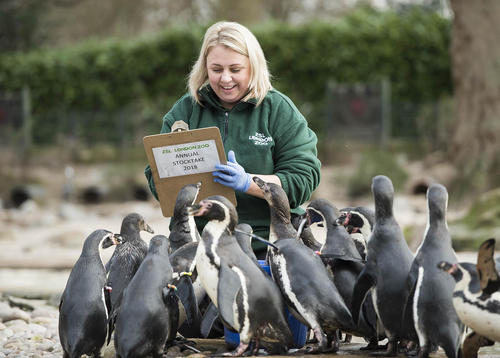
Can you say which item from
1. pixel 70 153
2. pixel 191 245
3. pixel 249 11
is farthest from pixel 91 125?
pixel 191 245

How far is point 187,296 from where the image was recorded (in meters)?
4.04

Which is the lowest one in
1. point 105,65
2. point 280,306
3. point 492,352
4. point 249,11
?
point 492,352

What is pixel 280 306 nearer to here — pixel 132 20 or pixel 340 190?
pixel 340 190

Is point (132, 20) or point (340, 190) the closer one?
point (340, 190)

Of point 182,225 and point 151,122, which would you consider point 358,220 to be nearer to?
point 182,225

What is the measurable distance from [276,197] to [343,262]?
19.7 inches

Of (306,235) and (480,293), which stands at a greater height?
(306,235)

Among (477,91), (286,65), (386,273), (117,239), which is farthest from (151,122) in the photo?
(386,273)

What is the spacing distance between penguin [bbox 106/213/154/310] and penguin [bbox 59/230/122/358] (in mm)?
253

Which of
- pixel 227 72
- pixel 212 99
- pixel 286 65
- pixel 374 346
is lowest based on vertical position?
pixel 374 346

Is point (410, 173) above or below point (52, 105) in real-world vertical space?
below

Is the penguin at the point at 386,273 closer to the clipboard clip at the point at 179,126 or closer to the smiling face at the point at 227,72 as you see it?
the smiling face at the point at 227,72

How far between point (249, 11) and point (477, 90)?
7068mm

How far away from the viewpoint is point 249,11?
1898 centimetres
